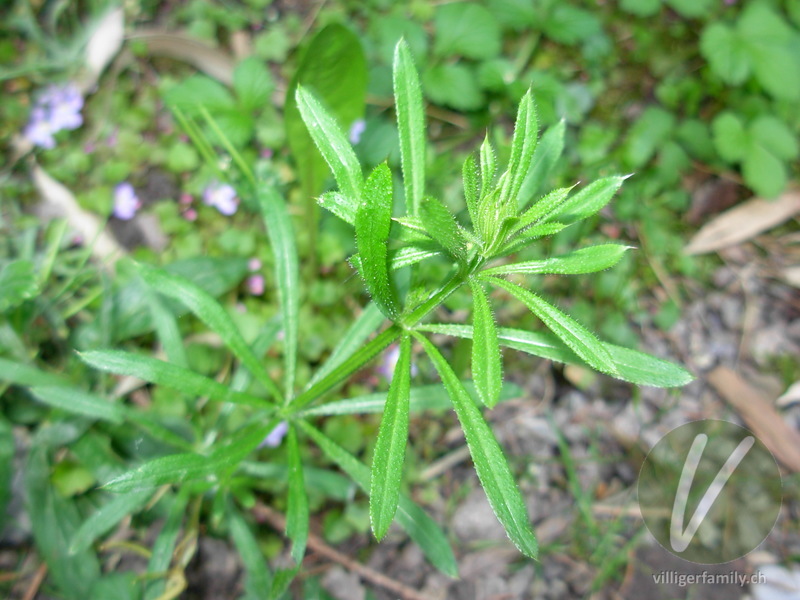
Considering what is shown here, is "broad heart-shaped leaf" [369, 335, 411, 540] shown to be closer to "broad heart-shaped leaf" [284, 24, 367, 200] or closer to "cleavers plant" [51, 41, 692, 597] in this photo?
"cleavers plant" [51, 41, 692, 597]

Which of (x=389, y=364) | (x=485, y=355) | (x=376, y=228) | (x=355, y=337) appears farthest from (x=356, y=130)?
(x=485, y=355)

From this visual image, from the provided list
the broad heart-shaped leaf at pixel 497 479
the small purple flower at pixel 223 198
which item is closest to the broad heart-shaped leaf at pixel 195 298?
the broad heart-shaped leaf at pixel 497 479

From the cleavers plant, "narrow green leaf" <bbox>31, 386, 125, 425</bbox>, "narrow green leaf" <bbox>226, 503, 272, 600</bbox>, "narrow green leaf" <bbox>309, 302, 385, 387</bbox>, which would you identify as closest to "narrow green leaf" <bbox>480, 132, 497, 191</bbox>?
the cleavers plant

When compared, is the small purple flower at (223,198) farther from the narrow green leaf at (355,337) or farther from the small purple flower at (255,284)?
the narrow green leaf at (355,337)

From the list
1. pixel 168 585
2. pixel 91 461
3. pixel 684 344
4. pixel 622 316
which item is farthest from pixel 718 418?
pixel 91 461

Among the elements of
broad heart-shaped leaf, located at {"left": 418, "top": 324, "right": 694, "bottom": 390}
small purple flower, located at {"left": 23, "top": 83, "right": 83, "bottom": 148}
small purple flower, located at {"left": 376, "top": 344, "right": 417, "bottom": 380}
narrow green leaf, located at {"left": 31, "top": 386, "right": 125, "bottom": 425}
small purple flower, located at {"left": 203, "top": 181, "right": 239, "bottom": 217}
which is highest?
small purple flower, located at {"left": 23, "top": 83, "right": 83, "bottom": 148}

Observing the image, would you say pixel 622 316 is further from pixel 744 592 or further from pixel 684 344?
pixel 744 592
